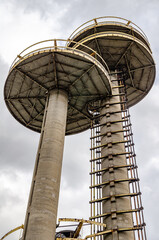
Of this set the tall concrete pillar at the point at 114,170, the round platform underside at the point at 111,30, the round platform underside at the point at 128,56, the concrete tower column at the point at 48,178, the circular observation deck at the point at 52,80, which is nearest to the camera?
the concrete tower column at the point at 48,178

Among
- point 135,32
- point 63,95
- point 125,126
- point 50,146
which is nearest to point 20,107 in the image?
point 63,95

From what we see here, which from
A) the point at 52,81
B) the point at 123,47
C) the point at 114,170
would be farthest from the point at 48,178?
the point at 123,47

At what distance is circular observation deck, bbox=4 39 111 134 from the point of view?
2417cm

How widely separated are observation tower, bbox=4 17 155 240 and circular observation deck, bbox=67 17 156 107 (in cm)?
11

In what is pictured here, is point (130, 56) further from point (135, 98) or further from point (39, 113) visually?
point (39, 113)

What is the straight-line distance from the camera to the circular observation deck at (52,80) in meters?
24.2

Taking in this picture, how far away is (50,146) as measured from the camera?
21609 millimetres

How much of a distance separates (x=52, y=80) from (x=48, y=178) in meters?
11.1

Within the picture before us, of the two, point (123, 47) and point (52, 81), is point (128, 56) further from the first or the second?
point (52, 81)

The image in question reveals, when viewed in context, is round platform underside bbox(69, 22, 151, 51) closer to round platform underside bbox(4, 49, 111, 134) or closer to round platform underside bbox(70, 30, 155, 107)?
round platform underside bbox(70, 30, 155, 107)

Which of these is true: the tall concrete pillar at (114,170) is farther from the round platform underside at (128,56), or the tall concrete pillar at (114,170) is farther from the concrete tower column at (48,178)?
the concrete tower column at (48,178)

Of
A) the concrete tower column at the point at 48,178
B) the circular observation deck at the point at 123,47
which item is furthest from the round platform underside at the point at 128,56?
the concrete tower column at the point at 48,178

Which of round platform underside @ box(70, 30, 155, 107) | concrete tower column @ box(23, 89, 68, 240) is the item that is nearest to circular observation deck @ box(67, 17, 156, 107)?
round platform underside @ box(70, 30, 155, 107)

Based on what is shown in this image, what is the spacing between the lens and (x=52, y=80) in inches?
1049
